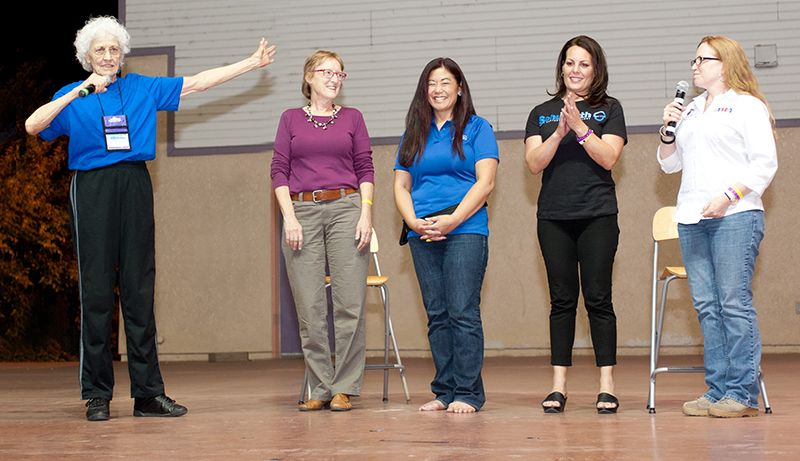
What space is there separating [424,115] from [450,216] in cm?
51

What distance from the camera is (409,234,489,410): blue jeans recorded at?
10.5ft

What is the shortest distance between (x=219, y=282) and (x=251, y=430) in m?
5.01

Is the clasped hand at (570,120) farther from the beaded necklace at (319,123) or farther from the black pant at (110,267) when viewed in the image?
the black pant at (110,267)

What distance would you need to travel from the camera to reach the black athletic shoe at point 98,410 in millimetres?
3180

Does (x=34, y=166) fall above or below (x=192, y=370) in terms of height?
above

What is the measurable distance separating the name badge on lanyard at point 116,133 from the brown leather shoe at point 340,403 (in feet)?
4.72

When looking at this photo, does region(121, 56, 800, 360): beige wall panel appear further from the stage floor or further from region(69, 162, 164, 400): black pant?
region(69, 162, 164, 400): black pant

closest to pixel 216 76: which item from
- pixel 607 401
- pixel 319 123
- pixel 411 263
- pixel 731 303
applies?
pixel 319 123

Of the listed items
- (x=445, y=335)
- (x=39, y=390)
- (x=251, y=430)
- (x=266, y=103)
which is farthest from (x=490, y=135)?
(x=266, y=103)

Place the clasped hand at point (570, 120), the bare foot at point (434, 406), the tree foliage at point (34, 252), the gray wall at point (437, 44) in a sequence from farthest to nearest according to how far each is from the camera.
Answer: the tree foliage at point (34, 252), the gray wall at point (437, 44), the bare foot at point (434, 406), the clasped hand at point (570, 120)

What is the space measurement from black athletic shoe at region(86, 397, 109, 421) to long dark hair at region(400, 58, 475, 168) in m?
1.68

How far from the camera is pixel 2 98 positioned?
15922 mm

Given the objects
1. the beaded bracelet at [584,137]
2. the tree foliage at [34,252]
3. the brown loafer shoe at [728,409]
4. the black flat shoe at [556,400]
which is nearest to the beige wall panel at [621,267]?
the black flat shoe at [556,400]

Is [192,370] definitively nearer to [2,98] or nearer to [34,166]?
[34,166]
